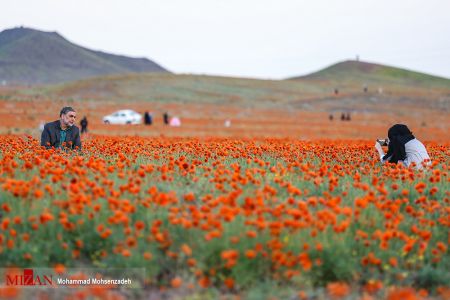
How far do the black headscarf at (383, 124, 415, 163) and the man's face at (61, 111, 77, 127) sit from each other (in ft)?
17.1

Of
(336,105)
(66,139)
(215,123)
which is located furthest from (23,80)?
(66,139)

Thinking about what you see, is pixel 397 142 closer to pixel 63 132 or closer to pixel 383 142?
pixel 383 142

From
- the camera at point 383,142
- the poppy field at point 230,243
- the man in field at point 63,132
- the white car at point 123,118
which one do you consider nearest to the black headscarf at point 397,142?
the camera at point 383,142

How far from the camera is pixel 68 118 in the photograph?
9.76 m

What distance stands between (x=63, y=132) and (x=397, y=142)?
18.4 feet

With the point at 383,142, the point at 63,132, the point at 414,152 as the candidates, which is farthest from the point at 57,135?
the point at 414,152

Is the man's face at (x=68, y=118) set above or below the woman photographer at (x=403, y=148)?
above

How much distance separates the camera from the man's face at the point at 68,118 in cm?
974

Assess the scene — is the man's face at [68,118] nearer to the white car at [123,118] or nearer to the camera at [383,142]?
the camera at [383,142]

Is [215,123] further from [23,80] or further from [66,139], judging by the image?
[23,80]

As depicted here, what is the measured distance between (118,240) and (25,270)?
79 centimetres

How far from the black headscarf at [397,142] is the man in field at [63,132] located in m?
5.16

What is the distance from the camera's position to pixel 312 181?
280 inches

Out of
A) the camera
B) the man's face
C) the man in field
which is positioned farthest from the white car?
the camera
